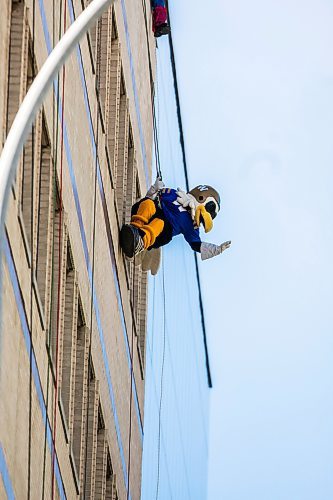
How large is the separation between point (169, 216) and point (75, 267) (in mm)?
3351

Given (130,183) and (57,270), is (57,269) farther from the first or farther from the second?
(130,183)

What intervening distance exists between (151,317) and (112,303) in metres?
7.18

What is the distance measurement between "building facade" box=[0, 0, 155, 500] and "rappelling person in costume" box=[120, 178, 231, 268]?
37 cm

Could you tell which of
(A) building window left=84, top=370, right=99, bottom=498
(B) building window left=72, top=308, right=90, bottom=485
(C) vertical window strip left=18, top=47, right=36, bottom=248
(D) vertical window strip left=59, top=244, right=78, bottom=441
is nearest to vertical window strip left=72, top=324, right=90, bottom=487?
(B) building window left=72, top=308, right=90, bottom=485

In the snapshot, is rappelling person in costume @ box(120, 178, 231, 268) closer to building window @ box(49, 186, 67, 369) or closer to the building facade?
the building facade

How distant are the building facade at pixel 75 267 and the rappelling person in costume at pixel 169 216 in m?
0.37

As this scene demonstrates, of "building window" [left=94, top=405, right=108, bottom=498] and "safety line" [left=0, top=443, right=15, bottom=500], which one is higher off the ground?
"building window" [left=94, top=405, right=108, bottom=498]

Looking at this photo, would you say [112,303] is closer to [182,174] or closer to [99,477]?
A: [99,477]

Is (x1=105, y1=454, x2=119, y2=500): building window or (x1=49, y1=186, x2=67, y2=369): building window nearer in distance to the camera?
(x1=49, y1=186, x2=67, y2=369): building window

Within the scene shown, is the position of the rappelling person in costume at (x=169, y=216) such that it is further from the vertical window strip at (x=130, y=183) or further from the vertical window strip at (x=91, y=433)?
the vertical window strip at (x=91, y=433)

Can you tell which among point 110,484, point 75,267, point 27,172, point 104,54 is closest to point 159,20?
point 104,54

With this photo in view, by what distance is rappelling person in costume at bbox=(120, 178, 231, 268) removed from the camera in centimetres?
3039

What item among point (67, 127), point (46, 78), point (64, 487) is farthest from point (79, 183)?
point (46, 78)

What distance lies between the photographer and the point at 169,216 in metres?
30.5
